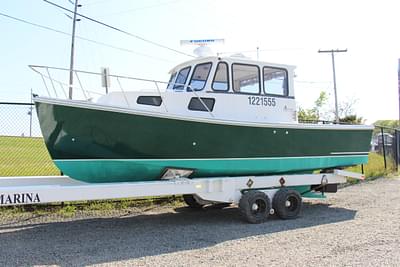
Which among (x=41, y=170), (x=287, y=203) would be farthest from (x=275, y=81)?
(x=41, y=170)

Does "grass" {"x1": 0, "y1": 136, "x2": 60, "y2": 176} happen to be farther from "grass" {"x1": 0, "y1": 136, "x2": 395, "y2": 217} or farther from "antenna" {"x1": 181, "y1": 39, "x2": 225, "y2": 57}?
"antenna" {"x1": 181, "y1": 39, "x2": 225, "y2": 57}

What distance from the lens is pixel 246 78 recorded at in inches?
306

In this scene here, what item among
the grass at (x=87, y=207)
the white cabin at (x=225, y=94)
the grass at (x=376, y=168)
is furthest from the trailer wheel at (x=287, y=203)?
the grass at (x=376, y=168)

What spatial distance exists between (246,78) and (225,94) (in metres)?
0.62

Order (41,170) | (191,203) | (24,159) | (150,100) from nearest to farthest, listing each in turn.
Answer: (150,100), (191,203), (41,170), (24,159)

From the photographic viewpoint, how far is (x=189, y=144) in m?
6.80

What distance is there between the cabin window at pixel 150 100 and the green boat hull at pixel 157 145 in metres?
0.53

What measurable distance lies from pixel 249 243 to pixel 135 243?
154 centimetres

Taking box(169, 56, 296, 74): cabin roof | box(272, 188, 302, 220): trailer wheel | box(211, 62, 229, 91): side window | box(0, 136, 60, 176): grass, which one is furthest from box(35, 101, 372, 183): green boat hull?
box(0, 136, 60, 176): grass

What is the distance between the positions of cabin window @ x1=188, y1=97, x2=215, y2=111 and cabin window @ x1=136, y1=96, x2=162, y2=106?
55 cm

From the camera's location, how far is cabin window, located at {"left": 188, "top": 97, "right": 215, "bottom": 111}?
7.18m

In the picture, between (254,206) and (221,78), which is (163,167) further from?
(221,78)

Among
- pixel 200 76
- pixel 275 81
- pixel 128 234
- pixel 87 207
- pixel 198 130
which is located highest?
pixel 200 76

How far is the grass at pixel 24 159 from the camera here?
1011 cm
